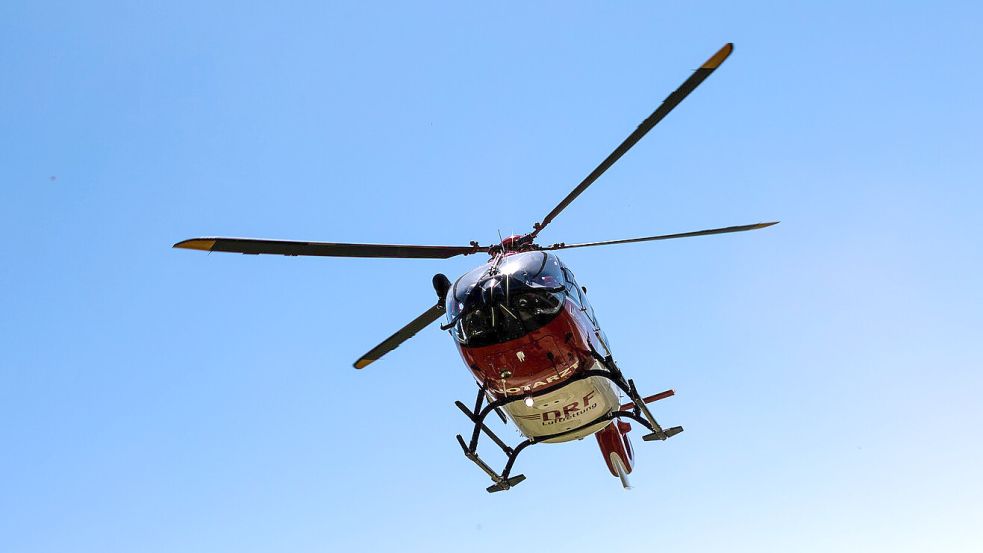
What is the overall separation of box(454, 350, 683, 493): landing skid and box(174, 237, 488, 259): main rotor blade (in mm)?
2582

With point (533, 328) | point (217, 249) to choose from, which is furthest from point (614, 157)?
Answer: point (217, 249)

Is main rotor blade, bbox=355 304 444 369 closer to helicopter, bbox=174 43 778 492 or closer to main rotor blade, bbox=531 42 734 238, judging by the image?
helicopter, bbox=174 43 778 492

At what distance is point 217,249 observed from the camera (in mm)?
11977

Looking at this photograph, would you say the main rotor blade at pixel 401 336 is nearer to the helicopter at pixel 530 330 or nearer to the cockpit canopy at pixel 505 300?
the helicopter at pixel 530 330

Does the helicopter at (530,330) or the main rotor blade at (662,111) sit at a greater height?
the main rotor blade at (662,111)

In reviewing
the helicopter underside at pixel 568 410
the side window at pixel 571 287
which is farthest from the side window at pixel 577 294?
the helicopter underside at pixel 568 410

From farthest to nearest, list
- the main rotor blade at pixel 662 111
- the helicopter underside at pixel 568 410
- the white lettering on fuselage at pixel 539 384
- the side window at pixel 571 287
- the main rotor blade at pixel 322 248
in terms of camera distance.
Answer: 1. the helicopter underside at pixel 568 410
2. the side window at pixel 571 287
3. the white lettering on fuselage at pixel 539 384
4. the main rotor blade at pixel 322 248
5. the main rotor blade at pixel 662 111

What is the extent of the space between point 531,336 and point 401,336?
4430mm

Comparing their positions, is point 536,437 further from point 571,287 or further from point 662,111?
point 662,111

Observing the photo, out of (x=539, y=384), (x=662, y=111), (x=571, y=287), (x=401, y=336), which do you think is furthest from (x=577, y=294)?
(x=401, y=336)

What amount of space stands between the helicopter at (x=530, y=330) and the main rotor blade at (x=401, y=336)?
2.13 feet

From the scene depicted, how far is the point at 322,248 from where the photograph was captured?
1288 centimetres

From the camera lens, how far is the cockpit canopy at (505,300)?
12141 millimetres

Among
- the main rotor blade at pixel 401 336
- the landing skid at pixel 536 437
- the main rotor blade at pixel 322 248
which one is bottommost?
the landing skid at pixel 536 437
